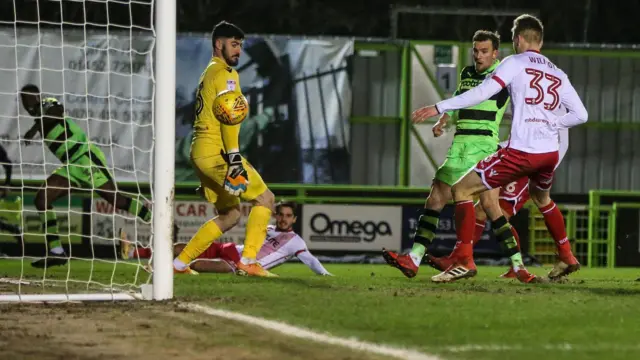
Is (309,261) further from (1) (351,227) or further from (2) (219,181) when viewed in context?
(1) (351,227)

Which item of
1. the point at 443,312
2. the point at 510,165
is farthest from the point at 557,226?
the point at 443,312

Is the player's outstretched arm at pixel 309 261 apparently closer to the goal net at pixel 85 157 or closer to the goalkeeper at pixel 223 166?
the goal net at pixel 85 157

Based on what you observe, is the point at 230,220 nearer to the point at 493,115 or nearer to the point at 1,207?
the point at 493,115

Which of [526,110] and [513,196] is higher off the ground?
[526,110]

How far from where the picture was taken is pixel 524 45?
31.5 feet

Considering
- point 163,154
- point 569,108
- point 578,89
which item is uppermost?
point 578,89

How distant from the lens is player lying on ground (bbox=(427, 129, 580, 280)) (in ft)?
33.6

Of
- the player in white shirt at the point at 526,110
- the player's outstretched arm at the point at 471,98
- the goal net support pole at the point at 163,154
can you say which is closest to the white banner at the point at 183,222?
the player in white shirt at the point at 526,110

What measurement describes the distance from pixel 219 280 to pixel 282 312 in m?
2.70

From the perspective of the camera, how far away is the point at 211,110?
33.1 feet

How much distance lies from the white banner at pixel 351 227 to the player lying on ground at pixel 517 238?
14.5ft

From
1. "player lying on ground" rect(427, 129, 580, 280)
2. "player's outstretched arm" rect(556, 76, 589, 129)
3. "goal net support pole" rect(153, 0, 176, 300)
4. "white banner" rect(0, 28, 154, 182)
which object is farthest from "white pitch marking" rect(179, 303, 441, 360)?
"white banner" rect(0, 28, 154, 182)

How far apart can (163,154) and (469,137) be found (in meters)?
3.81

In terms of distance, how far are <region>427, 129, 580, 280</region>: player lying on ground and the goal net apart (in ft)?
8.17
